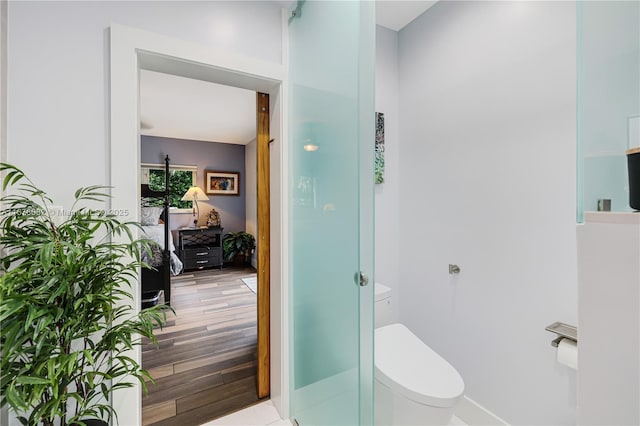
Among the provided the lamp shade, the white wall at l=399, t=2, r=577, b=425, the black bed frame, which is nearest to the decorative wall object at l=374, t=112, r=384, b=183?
the white wall at l=399, t=2, r=577, b=425

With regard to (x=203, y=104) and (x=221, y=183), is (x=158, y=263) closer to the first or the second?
(x=203, y=104)

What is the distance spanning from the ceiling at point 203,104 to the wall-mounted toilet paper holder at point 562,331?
205 cm

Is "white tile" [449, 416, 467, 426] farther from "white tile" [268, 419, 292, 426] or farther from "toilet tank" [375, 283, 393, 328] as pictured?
"white tile" [268, 419, 292, 426]

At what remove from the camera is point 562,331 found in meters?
1.28

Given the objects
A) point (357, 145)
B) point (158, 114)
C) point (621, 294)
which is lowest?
point (621, 294)

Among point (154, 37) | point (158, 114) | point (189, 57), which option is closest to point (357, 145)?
point (189, 57)

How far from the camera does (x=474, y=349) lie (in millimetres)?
1724

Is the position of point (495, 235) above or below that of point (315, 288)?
above

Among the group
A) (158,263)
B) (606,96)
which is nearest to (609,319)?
(606,96)

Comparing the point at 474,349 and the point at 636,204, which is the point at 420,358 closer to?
the point at 474,349

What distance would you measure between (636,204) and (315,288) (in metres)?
1.19

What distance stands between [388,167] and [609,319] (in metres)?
1.76

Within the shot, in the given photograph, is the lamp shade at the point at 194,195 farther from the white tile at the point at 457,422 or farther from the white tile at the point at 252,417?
the white tile at the point at 457,422

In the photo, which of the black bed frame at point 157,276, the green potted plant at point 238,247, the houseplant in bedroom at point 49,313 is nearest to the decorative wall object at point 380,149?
the houseplant in bedroom at point 49,313
